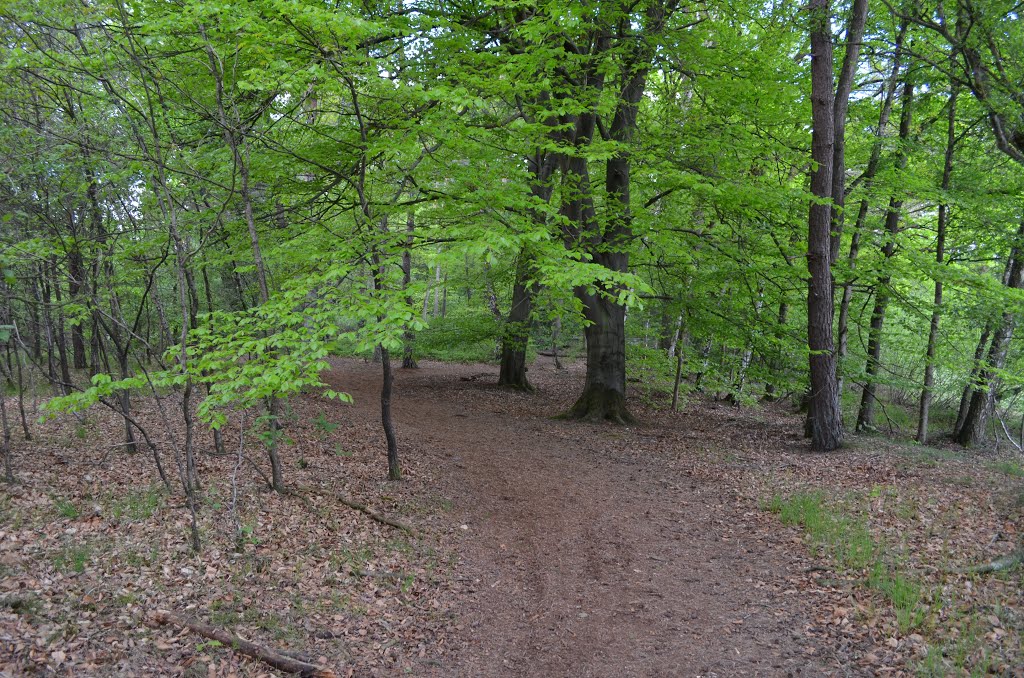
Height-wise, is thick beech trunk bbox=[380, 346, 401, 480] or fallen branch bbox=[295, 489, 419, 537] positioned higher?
thick beech trunk bbox=[380, 346, 401, 480]

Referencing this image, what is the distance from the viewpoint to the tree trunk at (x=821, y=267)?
403 inches

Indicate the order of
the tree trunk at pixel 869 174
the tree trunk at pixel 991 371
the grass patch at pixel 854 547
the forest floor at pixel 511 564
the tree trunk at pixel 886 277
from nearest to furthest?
the forest floor at pixel 511 564
the grass patch at pixel 854 547
the tree trunk at pixel 869 174
the tree trunk at pixel 886 277
the tree trunk at pixel 991 371


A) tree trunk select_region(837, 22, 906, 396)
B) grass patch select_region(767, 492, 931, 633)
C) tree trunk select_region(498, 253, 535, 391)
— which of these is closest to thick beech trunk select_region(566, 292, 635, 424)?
tree trunk select_region(498, 253, 535, 391)

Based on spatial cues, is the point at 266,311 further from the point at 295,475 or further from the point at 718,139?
the point at 718,139

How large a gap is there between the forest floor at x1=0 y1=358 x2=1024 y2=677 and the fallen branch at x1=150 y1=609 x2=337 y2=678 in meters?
0.07

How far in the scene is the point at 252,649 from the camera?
4344mm

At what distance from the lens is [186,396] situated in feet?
17.3

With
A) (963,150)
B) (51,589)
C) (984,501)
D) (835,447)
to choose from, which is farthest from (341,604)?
(963,150)

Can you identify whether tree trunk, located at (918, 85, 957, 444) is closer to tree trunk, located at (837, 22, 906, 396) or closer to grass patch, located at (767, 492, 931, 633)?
tree trunk, located at (837, 22, 906, 396)

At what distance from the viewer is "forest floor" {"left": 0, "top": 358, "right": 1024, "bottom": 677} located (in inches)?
179

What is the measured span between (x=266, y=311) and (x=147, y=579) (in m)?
2.64

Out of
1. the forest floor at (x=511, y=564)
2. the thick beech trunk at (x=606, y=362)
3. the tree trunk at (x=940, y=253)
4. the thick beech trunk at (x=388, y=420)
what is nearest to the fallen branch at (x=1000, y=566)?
the forest floor at (x=511, y=564)

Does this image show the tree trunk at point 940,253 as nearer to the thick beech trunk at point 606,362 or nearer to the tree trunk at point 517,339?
the thick beech trunk at point 606,362

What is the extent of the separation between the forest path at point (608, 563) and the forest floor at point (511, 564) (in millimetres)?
32
